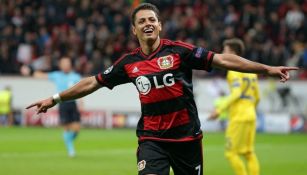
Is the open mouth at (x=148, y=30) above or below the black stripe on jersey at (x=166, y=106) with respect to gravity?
above

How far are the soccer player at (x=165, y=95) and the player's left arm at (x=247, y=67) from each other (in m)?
0.02

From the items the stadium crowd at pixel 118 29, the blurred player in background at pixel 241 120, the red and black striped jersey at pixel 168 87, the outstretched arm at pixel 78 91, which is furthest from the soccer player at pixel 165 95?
the stadium crowd at pixel 118 29

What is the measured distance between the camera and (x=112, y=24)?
31.0 metres

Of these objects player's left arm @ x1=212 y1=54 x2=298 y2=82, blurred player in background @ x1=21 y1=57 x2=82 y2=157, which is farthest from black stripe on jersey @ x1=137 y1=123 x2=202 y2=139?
blurred player in background @ x1=21 y1=57 x2=82 y2=157

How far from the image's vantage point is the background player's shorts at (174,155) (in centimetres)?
708

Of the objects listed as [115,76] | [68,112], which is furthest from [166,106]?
[68,112]

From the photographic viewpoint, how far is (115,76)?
7.44 meters

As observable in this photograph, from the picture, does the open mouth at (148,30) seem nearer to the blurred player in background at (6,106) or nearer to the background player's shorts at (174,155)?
the background player's shorts at (174,155)


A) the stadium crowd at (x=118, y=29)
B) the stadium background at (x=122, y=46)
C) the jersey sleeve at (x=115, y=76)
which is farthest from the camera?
the stadium crowd at (x=118, y=29)

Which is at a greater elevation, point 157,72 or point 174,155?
point 157,72

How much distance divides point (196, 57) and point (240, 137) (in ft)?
15.2

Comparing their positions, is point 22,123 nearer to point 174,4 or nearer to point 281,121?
point 174,4

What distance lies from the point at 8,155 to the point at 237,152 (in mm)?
7600

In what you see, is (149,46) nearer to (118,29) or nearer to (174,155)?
(174,155)
